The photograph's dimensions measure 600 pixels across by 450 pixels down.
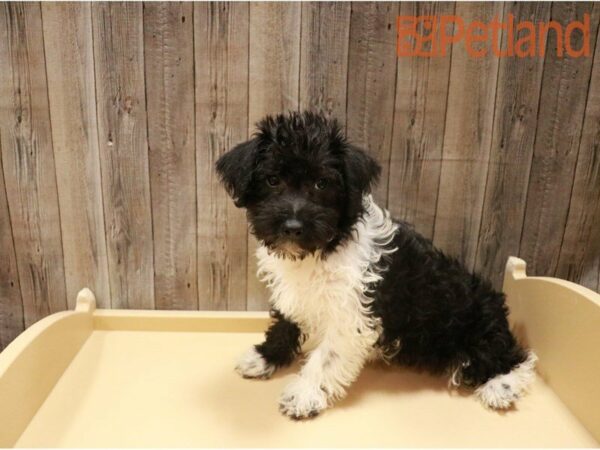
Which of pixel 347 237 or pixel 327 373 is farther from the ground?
pixel 347 237

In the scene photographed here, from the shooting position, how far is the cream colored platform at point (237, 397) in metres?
1.82

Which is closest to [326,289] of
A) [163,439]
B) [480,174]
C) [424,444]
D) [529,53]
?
[424,444]

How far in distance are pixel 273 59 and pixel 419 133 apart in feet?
2.33

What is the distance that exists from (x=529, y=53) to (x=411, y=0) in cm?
55

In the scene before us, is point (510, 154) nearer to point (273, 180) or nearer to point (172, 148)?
point (273, 180)

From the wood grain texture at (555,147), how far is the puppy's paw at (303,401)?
123 centimetres

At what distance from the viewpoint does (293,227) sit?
1626 millimetres

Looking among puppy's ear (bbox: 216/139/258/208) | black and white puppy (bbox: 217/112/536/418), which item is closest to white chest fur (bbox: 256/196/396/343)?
black and white puppy (bbox: 217/112/536/418)

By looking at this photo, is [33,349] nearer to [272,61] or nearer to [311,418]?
[311,418]

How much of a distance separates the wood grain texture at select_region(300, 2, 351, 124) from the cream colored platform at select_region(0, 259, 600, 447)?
1.13 m

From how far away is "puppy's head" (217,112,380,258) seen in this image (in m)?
1.67

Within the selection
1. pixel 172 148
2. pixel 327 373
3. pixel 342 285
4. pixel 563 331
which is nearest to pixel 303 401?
pixel 327 373

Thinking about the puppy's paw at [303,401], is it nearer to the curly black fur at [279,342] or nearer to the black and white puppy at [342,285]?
the black and white puppy at [342,285]

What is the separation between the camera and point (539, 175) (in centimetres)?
233
